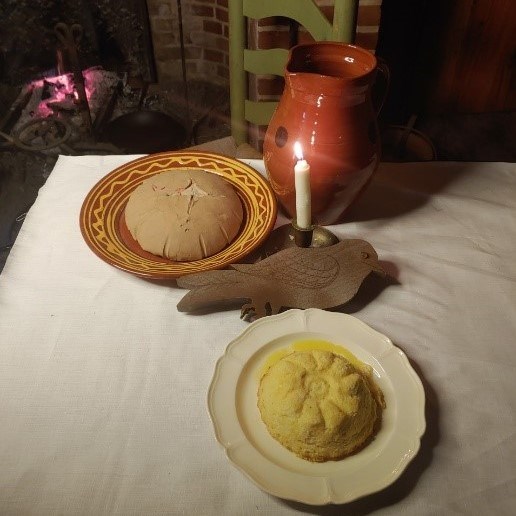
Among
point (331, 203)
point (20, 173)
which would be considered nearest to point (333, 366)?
point (331, 203)

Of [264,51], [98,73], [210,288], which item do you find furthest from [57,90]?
[210,288]

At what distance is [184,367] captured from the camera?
73 cm

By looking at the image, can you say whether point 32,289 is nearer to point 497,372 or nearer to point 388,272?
point 388,272

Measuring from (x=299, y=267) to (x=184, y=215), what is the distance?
21 cm

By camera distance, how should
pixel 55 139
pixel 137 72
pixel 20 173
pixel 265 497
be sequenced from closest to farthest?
pixel 265 497 < pixel 20 173 < pixel 55 139 < pixel 137 72

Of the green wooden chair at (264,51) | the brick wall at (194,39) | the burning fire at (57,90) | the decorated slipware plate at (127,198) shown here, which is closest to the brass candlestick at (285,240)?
the decorated slipware plate at (127,198)

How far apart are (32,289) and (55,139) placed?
71.3 inches

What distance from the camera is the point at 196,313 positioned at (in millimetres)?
801

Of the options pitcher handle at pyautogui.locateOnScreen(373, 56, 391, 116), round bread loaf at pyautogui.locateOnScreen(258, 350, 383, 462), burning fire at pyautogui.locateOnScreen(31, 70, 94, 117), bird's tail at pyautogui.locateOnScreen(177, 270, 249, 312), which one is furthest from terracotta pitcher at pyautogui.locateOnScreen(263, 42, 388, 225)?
burning fire at pyautogui.locateOnScreen(31, 70, 94, 117)

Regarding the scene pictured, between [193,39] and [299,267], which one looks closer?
[299,267]

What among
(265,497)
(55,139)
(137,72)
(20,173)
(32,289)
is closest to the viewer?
(265,497)

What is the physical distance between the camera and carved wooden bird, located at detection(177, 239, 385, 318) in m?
0.77

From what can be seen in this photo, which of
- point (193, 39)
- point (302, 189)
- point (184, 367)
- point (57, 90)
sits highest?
point (302, 189)

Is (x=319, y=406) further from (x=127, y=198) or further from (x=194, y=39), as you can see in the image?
(x=194, y=39)
